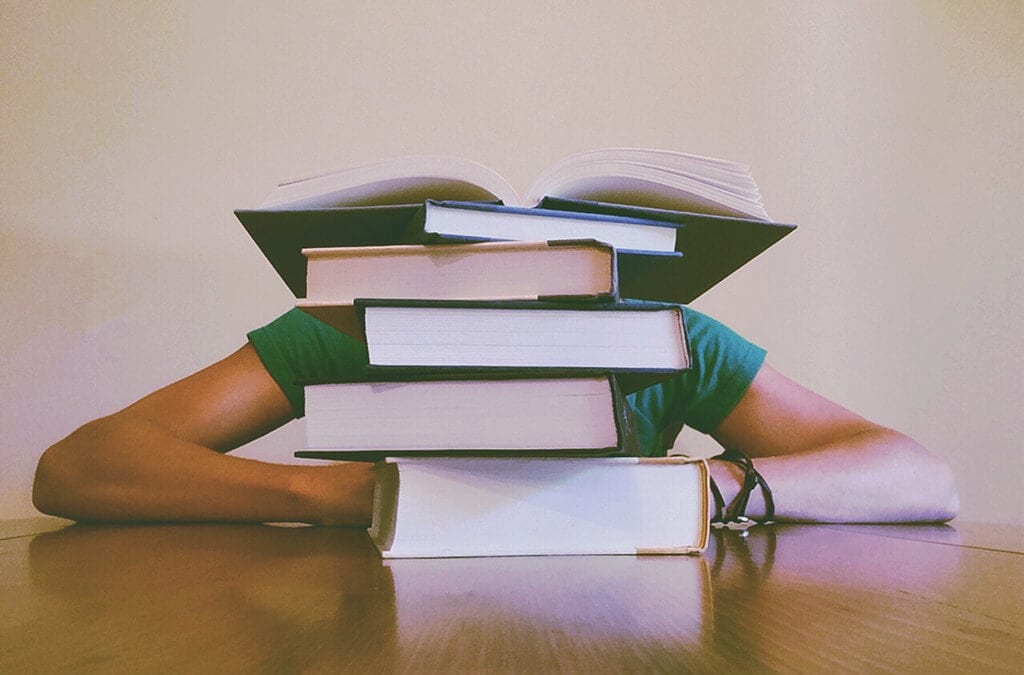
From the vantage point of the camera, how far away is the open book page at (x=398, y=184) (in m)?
0.50

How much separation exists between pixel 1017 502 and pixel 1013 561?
110 cm

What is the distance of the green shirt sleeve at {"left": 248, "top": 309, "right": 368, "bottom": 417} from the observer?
3.38ft

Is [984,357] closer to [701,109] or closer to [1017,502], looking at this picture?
[1017,502]

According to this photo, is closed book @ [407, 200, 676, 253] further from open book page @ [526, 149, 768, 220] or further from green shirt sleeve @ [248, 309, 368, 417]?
green shirt sleeve @ [248, 309, 368, 417]

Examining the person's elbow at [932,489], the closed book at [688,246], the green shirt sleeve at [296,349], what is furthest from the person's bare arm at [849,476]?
the green shirt sleeve at [296,349]

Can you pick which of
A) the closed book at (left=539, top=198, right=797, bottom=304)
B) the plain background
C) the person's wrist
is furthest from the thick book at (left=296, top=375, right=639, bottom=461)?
the plain background

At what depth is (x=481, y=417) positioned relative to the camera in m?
0.48

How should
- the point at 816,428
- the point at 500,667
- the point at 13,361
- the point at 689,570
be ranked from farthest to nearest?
the point at 13,361, the point at 816,428, the point at 689,570, the point at 500,667

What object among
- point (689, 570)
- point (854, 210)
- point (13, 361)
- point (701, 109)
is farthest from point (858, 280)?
point (13, 361)

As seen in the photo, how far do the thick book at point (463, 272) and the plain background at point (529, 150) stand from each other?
2.89ft

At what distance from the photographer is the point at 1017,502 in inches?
53.8

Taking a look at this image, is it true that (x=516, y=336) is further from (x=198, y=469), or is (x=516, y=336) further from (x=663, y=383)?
(x=663, y=383)

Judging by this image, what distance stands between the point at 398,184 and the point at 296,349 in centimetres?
58

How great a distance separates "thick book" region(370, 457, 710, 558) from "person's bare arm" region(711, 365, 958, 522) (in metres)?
0.29
